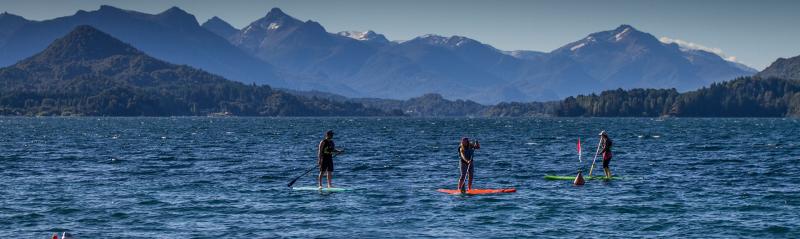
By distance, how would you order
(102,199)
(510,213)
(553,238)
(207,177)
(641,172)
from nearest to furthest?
(553,238) → (510,213) → (102,199) → (207,177) → (641,172)

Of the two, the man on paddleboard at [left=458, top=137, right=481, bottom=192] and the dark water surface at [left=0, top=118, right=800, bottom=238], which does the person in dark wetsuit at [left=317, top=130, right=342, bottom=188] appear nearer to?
the dark water surface at [left=0, top=118, right=800, bottom=238]

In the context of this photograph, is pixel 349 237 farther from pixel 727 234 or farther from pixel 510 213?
pixel 727 234

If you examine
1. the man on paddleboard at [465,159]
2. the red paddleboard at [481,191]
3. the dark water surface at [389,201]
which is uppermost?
the man on paddleboard at [465,159]

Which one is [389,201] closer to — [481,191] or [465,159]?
[465,159]

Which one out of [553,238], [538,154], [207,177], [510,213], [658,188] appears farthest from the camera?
[538,154]

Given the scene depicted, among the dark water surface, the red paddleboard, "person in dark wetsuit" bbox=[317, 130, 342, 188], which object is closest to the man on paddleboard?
the red paddleboard

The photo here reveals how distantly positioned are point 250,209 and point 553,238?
12.2 m

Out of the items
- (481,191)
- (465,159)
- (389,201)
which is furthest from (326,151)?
(481,191)

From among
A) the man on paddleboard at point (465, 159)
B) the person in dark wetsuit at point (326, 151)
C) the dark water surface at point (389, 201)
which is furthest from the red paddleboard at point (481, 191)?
the person in dark wetsuit at point (326, 151)

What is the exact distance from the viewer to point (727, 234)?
32.1 metres

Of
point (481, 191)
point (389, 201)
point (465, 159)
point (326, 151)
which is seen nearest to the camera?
point (389, 201)

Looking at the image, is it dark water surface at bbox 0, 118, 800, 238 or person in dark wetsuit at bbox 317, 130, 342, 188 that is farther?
person in dark wetsuit at bbox 317, 130, 342, 188

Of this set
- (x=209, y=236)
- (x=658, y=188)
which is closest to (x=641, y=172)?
(x=658, y=188)

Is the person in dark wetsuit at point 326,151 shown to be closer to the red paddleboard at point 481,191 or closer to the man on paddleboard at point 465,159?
the red paddleboard at point 481,191
